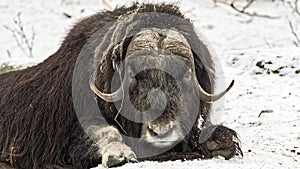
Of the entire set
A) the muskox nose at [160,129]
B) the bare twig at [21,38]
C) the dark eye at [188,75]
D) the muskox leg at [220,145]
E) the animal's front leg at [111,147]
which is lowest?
the bare twig at [21,38]

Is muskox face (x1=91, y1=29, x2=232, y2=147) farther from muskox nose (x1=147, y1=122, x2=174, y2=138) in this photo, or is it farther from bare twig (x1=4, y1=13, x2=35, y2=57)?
bare twig (x1=4, y1=13, x2=35, y2=57)

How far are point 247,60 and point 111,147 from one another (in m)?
2.86

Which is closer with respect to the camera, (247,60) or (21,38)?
(247,60)

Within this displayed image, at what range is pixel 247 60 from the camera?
20.6 ft

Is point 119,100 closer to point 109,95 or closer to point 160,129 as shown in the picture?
point 109,95

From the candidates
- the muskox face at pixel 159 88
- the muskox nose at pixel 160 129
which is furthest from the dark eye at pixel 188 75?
the muskox nose at pixel 160 129

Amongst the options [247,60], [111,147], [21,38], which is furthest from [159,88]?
[21,38]

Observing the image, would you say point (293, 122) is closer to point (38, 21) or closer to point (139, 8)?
point (139, 8)

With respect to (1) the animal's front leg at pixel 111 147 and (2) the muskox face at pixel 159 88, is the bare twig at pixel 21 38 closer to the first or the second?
(1) the animal's front leg at pixel 111 147

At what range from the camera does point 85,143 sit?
12.8ft

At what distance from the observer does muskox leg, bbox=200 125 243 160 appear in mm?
3770

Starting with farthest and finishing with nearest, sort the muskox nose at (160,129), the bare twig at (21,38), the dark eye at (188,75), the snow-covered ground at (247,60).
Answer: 1. the bare twig at (21,38)
2. the snow-covered ground at (247,60)
3. the dark eye at (188,75)
4. the muskox nose at (160,129)

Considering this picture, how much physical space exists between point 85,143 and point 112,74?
414 millimetres

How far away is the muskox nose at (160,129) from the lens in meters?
3.51
